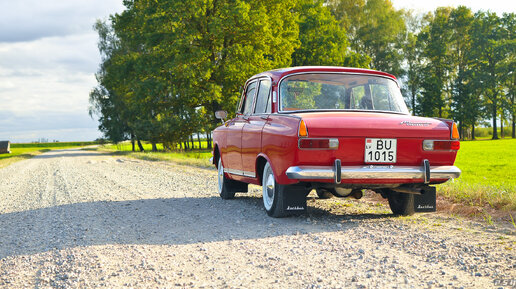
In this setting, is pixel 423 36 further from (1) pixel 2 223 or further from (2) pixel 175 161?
(1) pixel 2 223

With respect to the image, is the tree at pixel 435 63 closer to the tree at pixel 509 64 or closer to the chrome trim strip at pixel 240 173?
the tree at pixel 509 64

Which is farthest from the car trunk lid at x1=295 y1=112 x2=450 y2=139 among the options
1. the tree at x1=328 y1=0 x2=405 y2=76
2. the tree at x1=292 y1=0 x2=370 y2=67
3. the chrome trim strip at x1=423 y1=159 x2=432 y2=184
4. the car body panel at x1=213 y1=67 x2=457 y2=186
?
the tree at x1=328 y1=0 x2=405 y2=76

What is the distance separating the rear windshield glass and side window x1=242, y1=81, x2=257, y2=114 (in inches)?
49.1

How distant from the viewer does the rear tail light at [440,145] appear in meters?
5.91

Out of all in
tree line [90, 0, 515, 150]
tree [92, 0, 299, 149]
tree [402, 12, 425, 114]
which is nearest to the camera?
tree [92, 0, 299, 149]

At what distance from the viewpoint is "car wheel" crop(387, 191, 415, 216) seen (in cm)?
673

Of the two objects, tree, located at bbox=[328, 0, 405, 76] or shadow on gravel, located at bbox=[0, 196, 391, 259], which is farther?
tree, located at bbox=[328, 0, 405, 76]

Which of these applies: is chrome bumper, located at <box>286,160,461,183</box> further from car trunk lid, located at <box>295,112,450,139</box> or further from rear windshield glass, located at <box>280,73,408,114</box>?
rear windshield glass, located at <box>280,73,408,114</box>

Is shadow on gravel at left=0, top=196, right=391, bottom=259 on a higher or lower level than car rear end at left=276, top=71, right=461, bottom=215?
lower

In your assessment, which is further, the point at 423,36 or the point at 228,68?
the point at 423,36

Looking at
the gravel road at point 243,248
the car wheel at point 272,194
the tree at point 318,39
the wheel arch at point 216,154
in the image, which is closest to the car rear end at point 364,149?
the car wheel at point 272,194

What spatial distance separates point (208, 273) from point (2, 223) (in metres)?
4.44

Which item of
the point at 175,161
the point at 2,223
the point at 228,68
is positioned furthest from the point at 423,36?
the point at 2,223

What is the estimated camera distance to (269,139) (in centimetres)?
630
